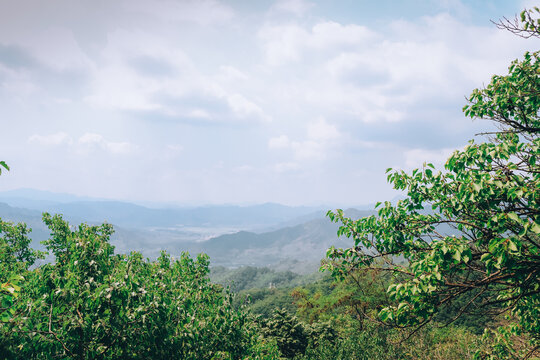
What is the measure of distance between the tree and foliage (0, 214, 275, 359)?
3.74m

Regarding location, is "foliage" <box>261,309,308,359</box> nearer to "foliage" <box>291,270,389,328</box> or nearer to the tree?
"foliage" <box>291,270,389,328</box>

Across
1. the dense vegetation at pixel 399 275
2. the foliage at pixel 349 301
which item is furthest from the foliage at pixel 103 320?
the foliage at pixel 349 301

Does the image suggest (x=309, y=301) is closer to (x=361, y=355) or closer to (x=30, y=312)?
(x=361, y=355)

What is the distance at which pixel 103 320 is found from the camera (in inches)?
221

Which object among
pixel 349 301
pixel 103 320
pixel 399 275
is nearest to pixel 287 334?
pixel 349 301

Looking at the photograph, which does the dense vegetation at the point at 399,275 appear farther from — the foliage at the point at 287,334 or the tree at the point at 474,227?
the foliage at the point at 287,334

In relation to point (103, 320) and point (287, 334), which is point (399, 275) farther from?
point (287, 334)

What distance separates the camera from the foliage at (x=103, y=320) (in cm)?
523

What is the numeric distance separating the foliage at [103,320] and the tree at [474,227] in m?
3.74

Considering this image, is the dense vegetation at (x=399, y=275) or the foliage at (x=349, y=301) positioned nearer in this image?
the dense vegetation at (x=399, y=275)

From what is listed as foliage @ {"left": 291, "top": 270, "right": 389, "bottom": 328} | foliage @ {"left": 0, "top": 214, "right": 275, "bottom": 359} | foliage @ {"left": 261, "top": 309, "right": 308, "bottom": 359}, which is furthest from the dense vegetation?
foliage @ {"left": 291, "top": 270, "right": 389, "bottom": 328}

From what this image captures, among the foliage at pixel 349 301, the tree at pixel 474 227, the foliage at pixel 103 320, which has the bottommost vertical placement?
the foliage at pixel 349 301

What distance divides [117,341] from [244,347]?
12.0 feet

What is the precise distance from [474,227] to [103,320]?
7.53 m
